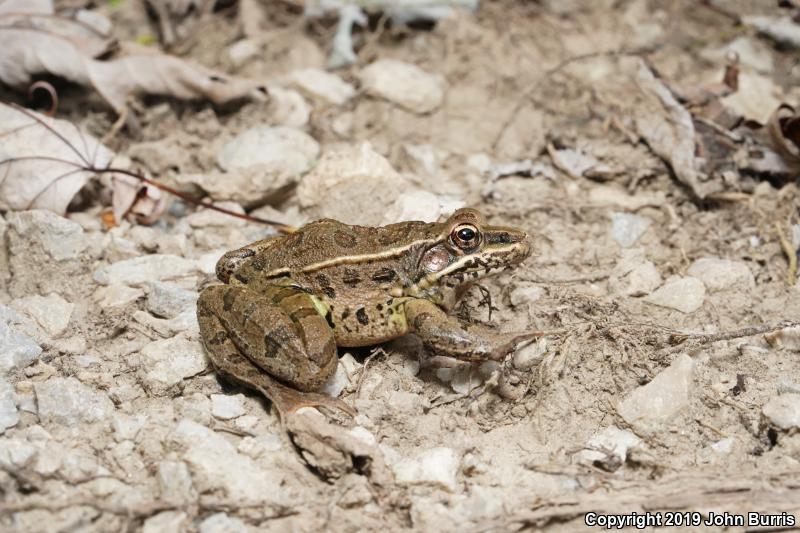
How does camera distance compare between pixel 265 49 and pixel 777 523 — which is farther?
pixel 265 49

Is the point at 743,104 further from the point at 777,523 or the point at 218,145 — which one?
the point at 218,145

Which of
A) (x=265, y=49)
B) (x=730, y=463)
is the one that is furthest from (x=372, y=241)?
(x=265, y=49)

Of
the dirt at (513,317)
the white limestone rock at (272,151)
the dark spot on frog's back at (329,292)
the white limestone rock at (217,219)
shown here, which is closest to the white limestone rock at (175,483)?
the dirt at (513,317)

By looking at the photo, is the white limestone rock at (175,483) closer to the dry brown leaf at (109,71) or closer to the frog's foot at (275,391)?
the frog's foot at (275,391)

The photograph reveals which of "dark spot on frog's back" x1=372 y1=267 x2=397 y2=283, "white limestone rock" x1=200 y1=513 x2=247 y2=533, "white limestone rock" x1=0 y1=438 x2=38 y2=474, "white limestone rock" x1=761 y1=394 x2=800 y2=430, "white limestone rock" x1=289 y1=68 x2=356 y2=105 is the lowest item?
"white limestone rock" x1=200 y1=513 x2=247 y2=533

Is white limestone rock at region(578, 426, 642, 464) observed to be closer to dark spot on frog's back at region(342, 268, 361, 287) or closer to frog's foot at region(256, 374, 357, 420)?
frog's foot at region(256, 374, 357, 420)

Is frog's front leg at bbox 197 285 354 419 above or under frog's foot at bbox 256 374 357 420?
above

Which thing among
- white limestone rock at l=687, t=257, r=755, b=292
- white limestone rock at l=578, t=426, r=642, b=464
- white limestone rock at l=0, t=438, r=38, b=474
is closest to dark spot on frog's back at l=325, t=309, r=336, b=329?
white limestone rock at l=578, t=426, r=642, b=464
